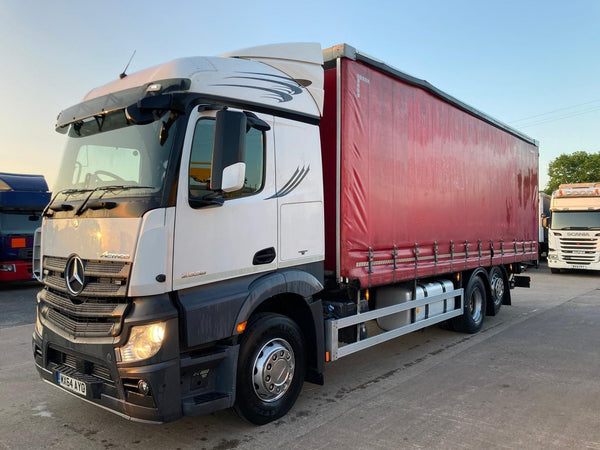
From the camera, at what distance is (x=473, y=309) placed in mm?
7949

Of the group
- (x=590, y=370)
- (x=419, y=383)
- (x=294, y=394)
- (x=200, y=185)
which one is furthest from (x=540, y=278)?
(x=200, y=185)

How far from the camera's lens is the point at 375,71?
529cm

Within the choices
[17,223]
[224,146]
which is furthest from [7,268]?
[224,146]

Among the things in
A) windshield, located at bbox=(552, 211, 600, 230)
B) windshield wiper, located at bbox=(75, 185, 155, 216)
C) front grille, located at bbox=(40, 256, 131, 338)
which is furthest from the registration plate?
windshield, located at bbox=(552, 211, 600, 230)

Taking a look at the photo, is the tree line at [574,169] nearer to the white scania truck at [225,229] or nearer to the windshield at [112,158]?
the white scania truck at [225,229]

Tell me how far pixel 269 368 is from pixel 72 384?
1.54m

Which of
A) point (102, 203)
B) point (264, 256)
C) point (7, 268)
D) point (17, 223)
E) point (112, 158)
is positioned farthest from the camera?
point (17, 223)

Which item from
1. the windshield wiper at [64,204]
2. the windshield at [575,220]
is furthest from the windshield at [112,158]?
the windshield at [575,220]

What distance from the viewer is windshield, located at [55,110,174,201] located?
3402mm

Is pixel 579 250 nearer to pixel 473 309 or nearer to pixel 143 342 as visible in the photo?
pixel 473 309

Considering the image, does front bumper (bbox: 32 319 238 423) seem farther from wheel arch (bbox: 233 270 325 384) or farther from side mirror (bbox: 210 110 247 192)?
side mirror (bbox: 210 110 247 192)

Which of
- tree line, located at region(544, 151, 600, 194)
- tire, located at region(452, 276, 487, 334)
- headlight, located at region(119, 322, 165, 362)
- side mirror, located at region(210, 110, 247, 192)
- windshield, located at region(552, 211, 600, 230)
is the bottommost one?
tire, located at region(452, 276, 487, 334)

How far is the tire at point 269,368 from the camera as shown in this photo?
382cm

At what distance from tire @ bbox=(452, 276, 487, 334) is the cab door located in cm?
467
